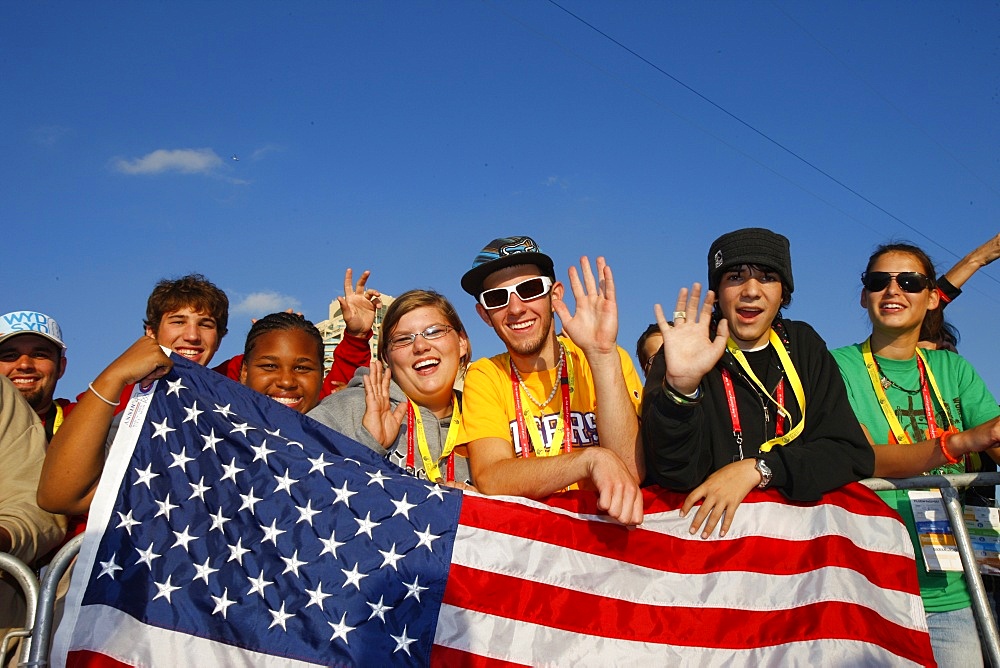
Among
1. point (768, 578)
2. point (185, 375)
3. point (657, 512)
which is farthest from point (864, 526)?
point (185, 375)

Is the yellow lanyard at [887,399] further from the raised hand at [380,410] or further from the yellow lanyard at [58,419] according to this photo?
the yellow lanyard at [58,419]

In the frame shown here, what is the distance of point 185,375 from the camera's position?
13.7ft

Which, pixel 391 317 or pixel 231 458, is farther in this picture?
pixel 391 317

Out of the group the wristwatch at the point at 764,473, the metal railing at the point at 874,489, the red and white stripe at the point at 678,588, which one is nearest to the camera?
the metal railing at the point at 874,489

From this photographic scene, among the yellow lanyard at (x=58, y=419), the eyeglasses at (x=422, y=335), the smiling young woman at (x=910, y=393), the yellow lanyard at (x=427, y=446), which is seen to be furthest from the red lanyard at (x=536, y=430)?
the yellow lanyard at (x=58, y=419)

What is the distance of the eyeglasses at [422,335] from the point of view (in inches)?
200

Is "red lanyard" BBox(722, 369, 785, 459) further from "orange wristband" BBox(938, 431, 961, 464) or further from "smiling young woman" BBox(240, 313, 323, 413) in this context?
"smiling young woman" BBox(240, 313, 323, 413)

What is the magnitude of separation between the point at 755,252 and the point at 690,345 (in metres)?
0.90

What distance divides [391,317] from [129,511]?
1995 millimetres

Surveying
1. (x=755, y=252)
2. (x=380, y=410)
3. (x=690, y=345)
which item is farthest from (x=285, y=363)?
(x=755, y=252)

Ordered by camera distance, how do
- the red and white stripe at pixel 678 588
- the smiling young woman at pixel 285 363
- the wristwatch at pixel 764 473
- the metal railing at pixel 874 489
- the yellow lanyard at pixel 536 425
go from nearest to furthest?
the metal railing at pixel 874 489
the red and white stripe at pixel 678 588
the wristwatch at pixel 764 473
the yellow lanyard at pixel 536 425
the smiling young woman at pixel 285 363

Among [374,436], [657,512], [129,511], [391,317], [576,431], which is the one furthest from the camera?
[391,317]

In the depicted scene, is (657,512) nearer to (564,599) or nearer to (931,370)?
(564,599)

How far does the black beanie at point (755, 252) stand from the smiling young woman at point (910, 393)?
111cm
